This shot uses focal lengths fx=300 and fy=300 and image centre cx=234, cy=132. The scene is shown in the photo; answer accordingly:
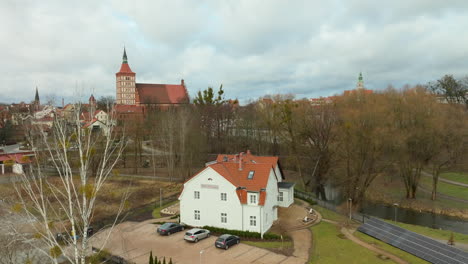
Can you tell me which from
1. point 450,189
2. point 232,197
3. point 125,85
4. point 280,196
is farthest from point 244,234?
point 125,85

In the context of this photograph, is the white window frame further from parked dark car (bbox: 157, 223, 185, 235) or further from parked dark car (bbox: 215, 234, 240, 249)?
parked dark car (bbox: 157, 223, 185, 235)

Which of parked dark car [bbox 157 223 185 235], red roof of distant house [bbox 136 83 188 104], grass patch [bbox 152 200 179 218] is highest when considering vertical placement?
red roof of distant house [bbox 136 83 188 104]

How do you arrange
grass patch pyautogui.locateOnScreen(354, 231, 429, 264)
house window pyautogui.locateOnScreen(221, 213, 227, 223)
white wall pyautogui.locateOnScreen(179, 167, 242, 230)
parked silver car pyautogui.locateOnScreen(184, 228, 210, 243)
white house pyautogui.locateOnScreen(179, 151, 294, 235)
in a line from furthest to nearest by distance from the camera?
house window pyautogui.locateOnScreen(221, 213, 227, 223), white wall pyautogui.locateOnScreen(179, 167, 242, 230), white house pyautogui.locateOnScreen(179, 151, 294, 235), parked silver car pyautogui.locateOnScreen(184, 228, 210, 243), grass patch pyautogui.locateOnScreen(354, 231, 429, 264)

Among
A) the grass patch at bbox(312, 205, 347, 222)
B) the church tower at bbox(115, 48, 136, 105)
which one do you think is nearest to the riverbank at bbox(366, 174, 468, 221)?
the grass patch at bbox(312, 205, 347, 222)

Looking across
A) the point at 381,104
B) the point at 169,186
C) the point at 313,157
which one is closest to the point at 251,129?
the point at 313,157

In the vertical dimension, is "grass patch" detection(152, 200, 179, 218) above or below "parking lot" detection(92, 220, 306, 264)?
below

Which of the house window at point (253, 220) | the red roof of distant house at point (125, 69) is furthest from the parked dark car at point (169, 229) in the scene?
the red roof of distant house at point (125, 69)

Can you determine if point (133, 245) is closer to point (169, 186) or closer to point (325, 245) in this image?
point (325, 245)

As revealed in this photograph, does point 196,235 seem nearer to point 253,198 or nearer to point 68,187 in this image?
point 253,198
